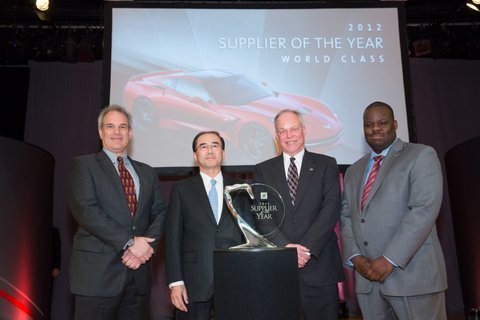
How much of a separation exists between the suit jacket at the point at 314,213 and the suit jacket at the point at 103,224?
2.39 feet

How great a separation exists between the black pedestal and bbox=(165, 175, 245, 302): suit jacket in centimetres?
58

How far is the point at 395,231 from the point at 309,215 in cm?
48

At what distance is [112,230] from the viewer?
2742 millimetres

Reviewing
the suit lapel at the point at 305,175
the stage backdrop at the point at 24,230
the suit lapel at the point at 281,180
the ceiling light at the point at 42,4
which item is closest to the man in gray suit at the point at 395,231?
the suit lapel at the point at 305,175

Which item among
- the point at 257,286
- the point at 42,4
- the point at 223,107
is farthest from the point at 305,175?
the point at 42,4

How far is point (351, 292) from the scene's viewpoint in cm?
690

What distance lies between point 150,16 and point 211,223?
8.40 feet

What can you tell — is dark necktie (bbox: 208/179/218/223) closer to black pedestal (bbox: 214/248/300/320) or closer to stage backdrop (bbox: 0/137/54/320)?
black pedestal (bbox: 214/248/300/320)

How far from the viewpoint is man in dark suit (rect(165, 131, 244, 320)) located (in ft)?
9.11

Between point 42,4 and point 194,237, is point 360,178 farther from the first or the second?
point 42,4

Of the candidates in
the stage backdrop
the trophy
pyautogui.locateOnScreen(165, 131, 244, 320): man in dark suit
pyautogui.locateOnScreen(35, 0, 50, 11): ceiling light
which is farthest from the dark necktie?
pyautogui.locateOnScreen(35, 0, 50, 11): ceiling light

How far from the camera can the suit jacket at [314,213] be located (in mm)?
2797

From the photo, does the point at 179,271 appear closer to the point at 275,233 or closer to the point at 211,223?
the point at 211,223

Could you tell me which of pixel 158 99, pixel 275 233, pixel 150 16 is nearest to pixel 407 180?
pixel 275 233
